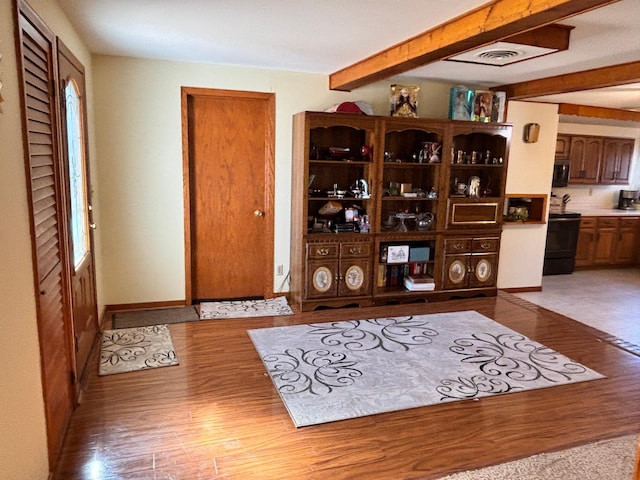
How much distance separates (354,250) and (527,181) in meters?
2.48

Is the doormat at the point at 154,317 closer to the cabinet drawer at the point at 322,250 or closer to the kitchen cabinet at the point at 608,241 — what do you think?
the cabinet drawer at the point at 322,250

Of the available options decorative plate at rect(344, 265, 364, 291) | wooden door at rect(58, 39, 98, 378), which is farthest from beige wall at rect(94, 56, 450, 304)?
decorative plate at rect(344, 265, 364, 291)

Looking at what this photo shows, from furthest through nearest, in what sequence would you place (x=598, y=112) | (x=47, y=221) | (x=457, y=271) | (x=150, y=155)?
(x=598, y=112) < (x=457, y=271) < (x=150, y=155) < (x=47, y=221)

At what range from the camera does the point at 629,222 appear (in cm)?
720

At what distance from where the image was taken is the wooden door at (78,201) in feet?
9.12

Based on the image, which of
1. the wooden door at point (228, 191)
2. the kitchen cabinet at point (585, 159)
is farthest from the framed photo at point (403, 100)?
the kitchen cabinet at point (585, 159)

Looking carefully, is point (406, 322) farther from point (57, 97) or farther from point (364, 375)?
point (57, 97)

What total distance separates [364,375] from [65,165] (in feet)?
7.68

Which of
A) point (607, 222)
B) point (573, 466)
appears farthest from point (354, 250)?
point (607, 222)

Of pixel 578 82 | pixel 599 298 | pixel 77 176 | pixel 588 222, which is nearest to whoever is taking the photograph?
A: pixel 77 176

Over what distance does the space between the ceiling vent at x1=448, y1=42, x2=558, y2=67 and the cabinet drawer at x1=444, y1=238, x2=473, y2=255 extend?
1825 millimetres

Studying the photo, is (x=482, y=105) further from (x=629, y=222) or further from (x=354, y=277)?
(x=629, y=222)

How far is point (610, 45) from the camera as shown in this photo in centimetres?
331

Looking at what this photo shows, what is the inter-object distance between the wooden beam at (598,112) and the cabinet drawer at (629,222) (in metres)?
1.64
